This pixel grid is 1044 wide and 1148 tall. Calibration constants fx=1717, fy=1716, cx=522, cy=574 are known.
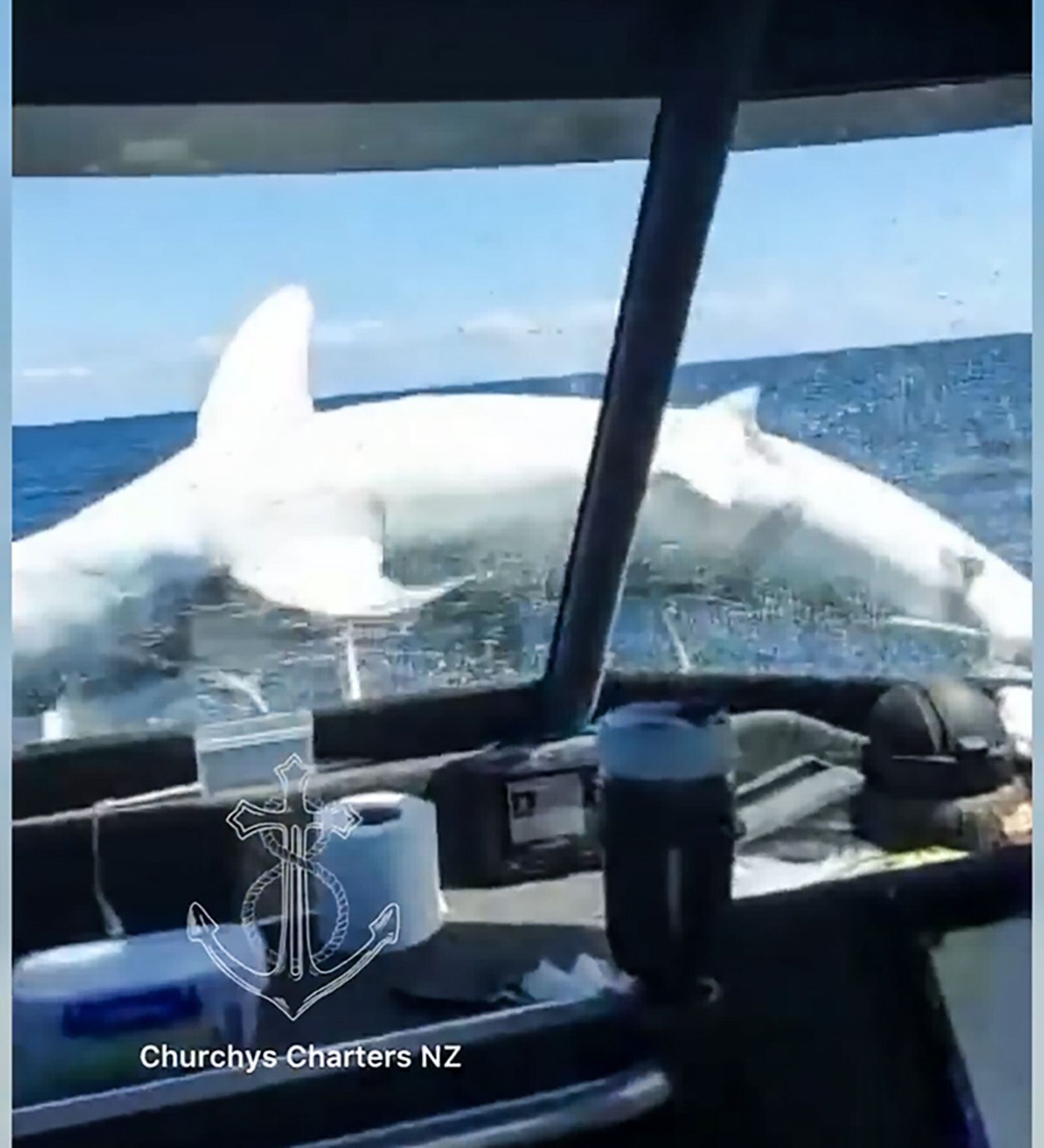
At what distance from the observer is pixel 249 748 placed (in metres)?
1.32

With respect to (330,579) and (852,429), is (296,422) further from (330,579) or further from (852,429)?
(852,429)

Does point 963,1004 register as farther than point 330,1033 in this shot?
Yes

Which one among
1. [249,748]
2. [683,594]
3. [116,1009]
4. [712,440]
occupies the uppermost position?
[712,440]

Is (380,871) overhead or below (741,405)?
below

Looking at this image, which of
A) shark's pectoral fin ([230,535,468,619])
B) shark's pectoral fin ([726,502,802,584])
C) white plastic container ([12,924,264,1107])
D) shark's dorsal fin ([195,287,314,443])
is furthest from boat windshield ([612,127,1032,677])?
white plastic container ([12,924,264,1107])

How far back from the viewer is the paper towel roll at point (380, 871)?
1329 millimetres

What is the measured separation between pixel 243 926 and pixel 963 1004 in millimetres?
603

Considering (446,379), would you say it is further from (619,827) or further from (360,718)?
(619,827)

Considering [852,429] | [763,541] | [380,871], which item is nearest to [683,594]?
[763,541]

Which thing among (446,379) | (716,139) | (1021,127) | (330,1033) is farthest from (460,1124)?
(1021,127)

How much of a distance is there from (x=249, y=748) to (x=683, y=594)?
0.36 m

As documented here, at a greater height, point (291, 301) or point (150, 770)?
point (291, 301)

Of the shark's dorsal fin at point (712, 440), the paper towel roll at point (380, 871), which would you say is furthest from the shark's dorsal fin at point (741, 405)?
the paper towel roll at point (380, 871)

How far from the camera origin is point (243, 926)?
133cm
